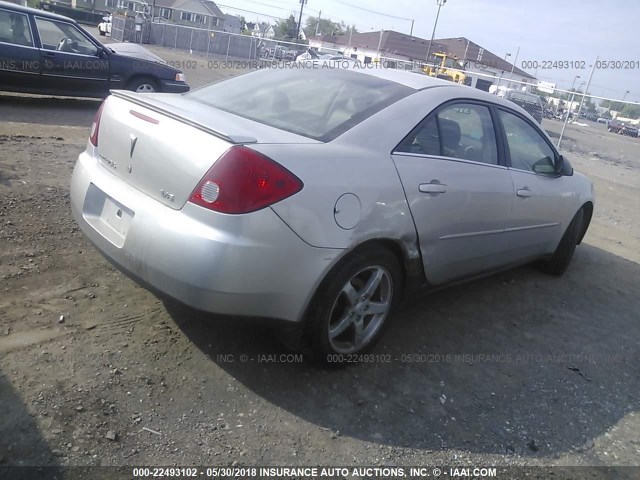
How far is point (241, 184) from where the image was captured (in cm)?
240

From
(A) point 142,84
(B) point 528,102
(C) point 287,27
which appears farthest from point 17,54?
(C) point 287,27

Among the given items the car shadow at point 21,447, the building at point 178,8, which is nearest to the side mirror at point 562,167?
the car shadow at point 21,447

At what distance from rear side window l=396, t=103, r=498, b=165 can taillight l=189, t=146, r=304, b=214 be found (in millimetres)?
915

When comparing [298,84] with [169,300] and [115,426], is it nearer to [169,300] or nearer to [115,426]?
[169,300]

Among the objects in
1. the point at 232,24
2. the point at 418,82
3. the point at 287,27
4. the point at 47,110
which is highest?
the point at 287,27

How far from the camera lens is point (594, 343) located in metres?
4.04

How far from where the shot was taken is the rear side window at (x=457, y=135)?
323cm

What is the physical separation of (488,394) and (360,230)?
1.27 m

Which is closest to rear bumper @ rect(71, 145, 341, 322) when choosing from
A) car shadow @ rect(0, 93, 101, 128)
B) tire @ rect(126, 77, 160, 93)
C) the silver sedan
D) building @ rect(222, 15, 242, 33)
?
the silver sedan

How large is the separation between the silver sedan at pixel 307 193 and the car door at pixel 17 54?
6761 millimetres

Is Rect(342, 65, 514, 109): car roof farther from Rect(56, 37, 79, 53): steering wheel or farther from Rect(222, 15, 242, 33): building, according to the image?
Rect(222, 15, 242, 33): building

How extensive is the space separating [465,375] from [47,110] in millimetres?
8715

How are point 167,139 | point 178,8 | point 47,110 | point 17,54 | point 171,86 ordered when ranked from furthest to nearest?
point 178,8 → point 171,86 → point 47,110 → point 17,54 → point 167,139

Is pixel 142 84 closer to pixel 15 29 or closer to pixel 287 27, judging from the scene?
pixel 15 29
